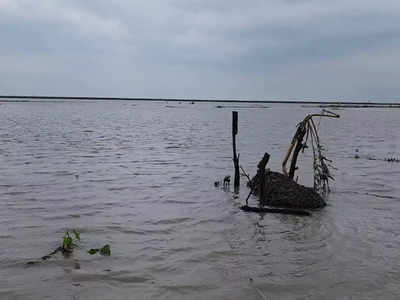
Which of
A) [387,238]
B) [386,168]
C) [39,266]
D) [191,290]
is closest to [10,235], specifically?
[39,266]

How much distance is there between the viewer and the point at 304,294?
619 centimetres

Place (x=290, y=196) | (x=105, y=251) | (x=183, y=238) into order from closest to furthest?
(x=105, y=251)
(x=183, y=238)
(x=290, y=196)

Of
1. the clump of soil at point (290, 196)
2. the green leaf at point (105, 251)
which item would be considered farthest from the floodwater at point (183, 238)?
the clump of soil at point (290, 196)

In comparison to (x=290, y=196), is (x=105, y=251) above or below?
below

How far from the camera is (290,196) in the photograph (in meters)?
11.9

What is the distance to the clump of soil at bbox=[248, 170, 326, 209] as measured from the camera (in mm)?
11672

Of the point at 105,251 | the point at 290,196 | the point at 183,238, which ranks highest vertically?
the point at 290,196

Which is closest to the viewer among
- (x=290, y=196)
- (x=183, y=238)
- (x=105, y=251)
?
(x=105, y=251)

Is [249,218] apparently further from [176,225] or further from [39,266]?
[39,266]

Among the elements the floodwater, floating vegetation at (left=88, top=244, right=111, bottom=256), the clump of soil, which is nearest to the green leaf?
floating vegetation at (left=88, top=244, right=111, bottom=256)

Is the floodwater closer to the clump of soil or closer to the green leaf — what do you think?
the green leaf

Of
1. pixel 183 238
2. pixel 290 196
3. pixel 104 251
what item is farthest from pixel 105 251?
pixel 290 196

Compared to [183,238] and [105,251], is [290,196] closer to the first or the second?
[183,238]

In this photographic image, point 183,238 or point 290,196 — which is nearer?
point 183,238
